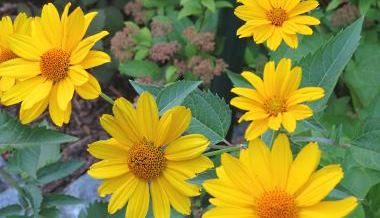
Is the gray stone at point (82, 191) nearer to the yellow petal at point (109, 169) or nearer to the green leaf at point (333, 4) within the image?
the green leaf at point (333, 4)

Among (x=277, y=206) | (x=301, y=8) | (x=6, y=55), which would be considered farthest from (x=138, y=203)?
(x=301, y=8)

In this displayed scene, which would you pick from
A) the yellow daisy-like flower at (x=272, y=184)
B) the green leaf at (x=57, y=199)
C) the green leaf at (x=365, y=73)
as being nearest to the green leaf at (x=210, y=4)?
the green leaf at (x=365, y=73)

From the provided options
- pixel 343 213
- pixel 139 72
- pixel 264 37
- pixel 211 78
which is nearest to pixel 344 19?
pixel 211 78

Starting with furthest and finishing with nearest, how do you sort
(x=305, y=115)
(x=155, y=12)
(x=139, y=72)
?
1. (x=155, y=12)
2. (x=139, y=72)
3. (x=305, y=115)

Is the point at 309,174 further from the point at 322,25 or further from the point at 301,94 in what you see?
the point at 322,25

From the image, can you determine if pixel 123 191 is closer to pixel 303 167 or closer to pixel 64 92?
pixel 64 92
